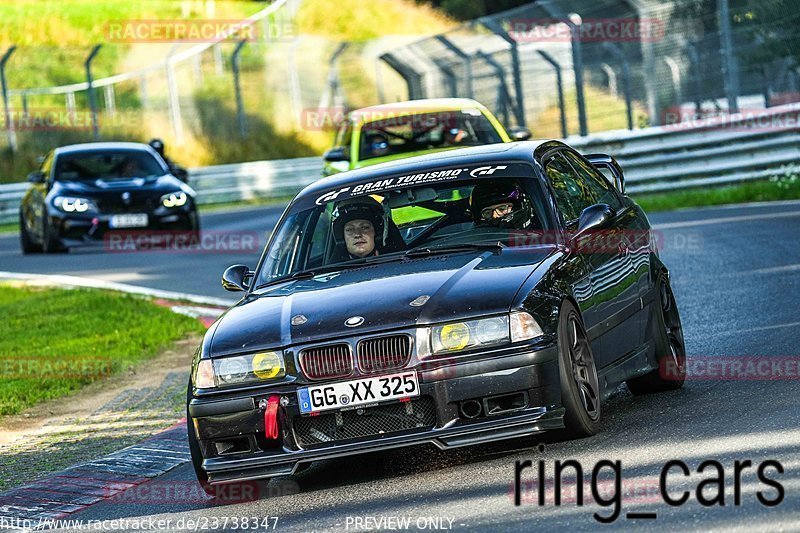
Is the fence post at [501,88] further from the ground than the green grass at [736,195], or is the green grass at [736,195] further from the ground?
Result: the fence post at [501,88]

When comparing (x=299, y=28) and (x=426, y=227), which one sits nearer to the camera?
(x=426, y=227)

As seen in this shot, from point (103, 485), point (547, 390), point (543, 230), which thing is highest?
point (543, 230)

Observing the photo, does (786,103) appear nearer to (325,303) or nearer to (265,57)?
(325,303)

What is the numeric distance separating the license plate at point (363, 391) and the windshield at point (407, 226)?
1.22m

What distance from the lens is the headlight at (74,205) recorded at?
2159 cm

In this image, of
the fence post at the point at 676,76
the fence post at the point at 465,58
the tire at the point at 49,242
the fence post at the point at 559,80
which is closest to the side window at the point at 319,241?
→ the tire at the point at 49,242

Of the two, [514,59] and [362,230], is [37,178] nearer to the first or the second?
[514,59]

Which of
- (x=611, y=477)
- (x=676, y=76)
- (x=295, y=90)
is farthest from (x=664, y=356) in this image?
(x=295, y=90)

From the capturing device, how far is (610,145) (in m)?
23.6

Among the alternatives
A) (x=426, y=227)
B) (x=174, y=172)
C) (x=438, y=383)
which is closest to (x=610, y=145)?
(x=174, y=172)

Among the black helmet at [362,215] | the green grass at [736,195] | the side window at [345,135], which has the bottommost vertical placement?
the green grass at [736,195]

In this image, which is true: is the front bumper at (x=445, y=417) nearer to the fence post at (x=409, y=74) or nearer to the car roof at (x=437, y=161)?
the car roof at (x=437, y=161)

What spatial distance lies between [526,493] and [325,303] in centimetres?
142

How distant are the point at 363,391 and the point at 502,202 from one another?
1.69m
